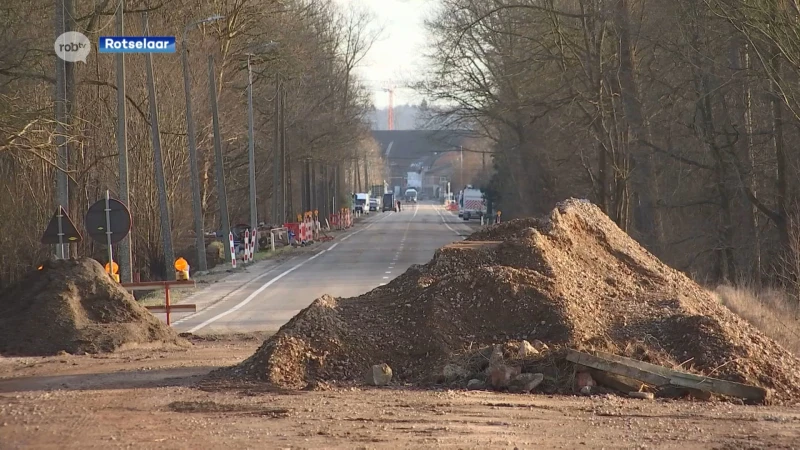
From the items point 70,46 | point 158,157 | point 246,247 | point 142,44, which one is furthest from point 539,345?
point 246,247

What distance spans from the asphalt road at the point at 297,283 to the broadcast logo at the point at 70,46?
614 cm

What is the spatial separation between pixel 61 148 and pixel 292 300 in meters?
6.00

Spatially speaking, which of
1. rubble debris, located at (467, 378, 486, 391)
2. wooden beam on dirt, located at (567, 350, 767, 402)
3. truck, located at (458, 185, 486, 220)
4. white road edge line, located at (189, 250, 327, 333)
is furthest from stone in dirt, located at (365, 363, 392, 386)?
truck, located at (458, 185, 486, 220)

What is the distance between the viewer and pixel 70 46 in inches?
978

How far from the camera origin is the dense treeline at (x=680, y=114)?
26641 millimetres

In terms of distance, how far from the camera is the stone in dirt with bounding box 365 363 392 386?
37.2ft

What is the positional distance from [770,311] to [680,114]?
1361 cm

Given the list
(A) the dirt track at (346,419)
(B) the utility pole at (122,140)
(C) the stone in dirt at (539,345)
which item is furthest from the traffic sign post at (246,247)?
(C) the stone in dirt at (539,345)

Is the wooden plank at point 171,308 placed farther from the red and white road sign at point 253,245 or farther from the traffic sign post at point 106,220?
the red and white road sign at point 253,245

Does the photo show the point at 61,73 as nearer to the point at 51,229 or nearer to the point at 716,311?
the point at 51,229

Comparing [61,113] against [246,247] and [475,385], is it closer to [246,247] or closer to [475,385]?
[475,385]

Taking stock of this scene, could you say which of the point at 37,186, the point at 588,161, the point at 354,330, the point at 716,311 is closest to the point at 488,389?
the point at 354,330

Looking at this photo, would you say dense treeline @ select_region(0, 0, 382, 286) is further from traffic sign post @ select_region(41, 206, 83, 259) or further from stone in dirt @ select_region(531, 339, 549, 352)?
stone in dirt @ select_region(531, 339, 549, 352)

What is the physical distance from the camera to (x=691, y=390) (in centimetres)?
1096
